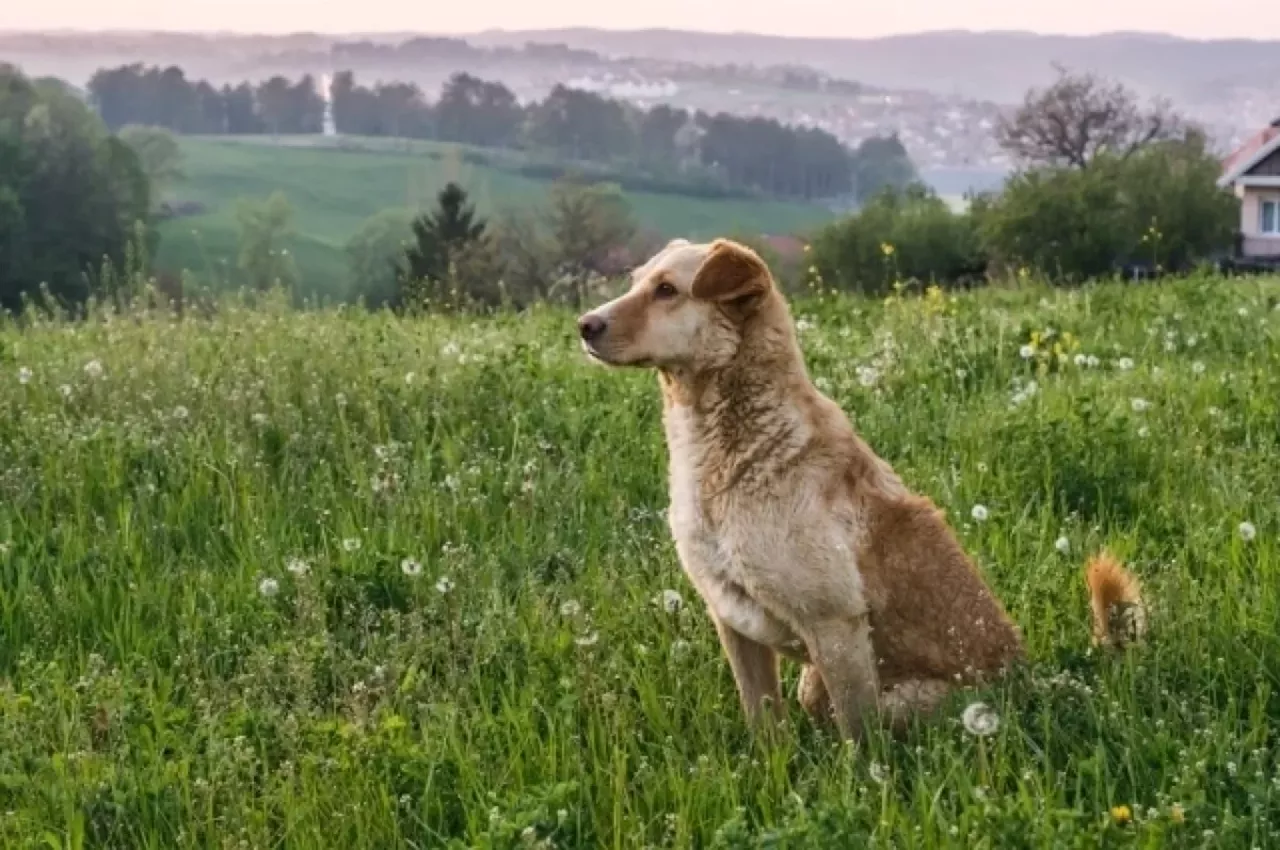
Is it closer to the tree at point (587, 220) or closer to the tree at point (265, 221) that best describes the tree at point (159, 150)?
the tree at point (265, 221)

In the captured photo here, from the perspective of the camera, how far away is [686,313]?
375 centimetres

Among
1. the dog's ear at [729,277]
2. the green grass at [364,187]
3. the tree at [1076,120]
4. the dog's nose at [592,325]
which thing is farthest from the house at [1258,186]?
the dog's nose at [592,325]

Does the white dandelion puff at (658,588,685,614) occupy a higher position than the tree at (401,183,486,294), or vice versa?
the tree at (401,183,486,294)

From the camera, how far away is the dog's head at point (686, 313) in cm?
371

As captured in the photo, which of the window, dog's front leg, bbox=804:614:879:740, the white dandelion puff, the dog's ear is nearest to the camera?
dog's front leg, bbox=804:614:879:740

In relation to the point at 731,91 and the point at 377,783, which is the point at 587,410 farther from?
the point at 731,91

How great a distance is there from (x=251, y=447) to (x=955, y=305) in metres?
5.84

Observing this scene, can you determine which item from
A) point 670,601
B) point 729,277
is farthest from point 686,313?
point 670,601

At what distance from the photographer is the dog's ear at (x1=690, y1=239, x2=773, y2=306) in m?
3.74

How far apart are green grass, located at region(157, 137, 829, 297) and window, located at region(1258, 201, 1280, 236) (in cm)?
1538

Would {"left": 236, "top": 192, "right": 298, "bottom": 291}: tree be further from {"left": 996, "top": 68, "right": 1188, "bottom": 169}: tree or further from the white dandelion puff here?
the white dandelion puff

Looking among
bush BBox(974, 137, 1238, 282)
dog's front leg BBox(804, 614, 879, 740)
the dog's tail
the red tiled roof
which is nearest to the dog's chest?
dog's front leg BBox(804, 614, 879, 740)

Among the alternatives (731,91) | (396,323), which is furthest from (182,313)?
(731,91)

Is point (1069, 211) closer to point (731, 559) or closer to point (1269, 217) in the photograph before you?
point (1269, 217)
